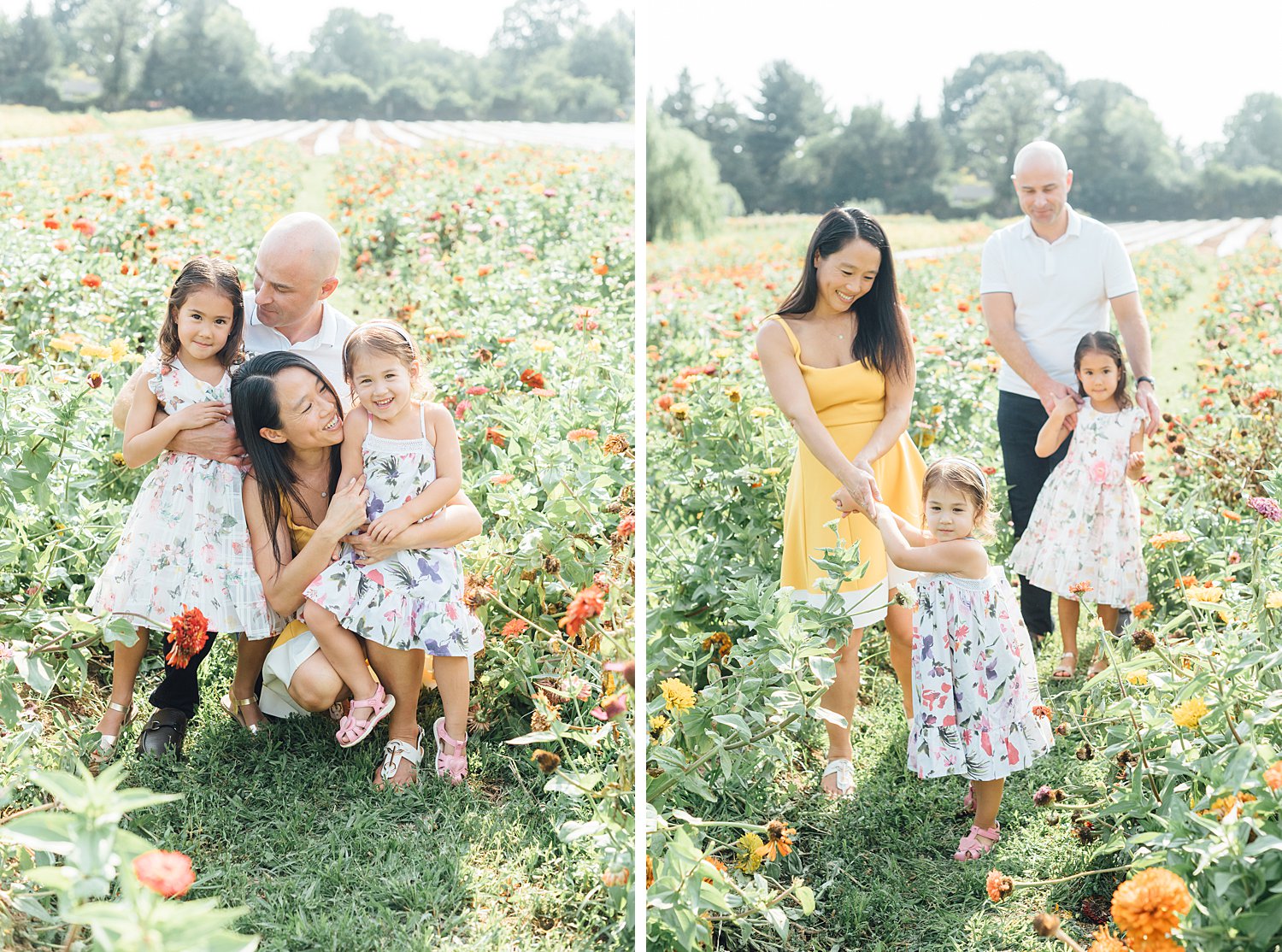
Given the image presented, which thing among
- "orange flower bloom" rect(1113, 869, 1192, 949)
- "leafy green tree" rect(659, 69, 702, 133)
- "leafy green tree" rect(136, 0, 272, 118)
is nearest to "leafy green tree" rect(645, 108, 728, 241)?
"leafy green tree" rect(136, 0, 272, 118)

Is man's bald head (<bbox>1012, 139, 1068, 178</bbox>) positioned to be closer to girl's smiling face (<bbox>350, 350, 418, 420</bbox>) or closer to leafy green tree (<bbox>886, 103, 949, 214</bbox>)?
girl's smiling face (<bbox>350, 350, 418, 420</bbox>)

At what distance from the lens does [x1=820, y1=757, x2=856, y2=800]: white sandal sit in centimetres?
250

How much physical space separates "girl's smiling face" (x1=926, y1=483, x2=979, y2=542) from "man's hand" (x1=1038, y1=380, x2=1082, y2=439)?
110 cm

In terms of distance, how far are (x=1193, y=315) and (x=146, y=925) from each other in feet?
36.4

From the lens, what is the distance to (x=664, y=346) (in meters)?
5.75

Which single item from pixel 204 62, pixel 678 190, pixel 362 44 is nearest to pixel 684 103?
pixel 678 190

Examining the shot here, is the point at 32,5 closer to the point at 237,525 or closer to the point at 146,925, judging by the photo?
the point at 237,525

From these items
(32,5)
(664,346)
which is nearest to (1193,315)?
(664,346)

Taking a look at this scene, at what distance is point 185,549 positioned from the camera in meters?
2.43

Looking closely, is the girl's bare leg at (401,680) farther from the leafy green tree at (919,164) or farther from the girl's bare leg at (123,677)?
the leafy green tree at (919,164)

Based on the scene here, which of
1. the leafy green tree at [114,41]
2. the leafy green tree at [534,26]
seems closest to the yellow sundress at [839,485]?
the leafy green tree at [534,26]

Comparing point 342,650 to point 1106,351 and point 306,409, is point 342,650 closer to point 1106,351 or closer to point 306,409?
point 306,409

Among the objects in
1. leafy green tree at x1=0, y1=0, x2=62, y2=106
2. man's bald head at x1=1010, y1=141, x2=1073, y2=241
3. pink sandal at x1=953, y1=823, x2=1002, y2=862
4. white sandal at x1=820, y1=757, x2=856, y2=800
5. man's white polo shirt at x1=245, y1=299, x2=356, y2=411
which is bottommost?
pink sandal at x1=953, y1=823, x2=1002, y2=862

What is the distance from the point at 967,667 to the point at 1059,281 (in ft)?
5.13
